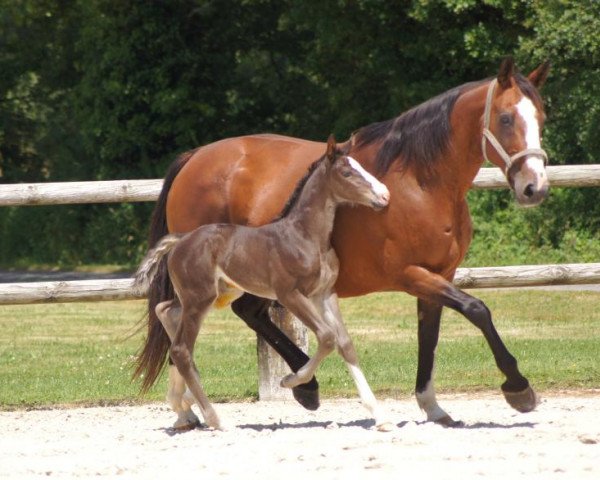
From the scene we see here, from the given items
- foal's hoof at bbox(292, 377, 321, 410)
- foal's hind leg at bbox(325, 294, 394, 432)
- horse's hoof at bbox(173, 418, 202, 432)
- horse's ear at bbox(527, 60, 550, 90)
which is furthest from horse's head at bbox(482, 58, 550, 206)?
horse's hoof at bbox(173, 418, 202, 432)

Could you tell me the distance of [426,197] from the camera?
6852 mm

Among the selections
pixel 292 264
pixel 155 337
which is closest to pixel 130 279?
pixel 155 337

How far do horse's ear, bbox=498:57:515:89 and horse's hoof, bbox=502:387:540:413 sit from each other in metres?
1.60

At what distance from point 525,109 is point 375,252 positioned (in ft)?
3.64

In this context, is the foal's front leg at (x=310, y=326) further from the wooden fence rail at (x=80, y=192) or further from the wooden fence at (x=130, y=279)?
the wooden fence rail at (x=80, y=192)

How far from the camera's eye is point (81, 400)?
8.90 metres

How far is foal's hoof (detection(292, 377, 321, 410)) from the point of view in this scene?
7406 millimetres

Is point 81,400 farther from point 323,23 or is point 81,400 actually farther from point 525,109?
point 323,23

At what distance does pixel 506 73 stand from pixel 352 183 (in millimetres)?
965

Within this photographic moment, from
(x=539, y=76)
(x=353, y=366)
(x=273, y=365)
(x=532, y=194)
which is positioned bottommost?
(x=273, y=365)

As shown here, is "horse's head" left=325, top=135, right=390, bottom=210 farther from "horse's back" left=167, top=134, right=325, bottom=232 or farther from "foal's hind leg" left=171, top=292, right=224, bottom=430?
"foal's hind leg" left=171, top=292, right=224, bottom=430

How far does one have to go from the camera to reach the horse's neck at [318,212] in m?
6.89

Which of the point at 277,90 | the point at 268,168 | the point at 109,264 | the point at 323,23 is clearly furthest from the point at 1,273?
the point at 268,168

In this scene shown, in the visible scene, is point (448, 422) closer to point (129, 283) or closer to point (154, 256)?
point (154, 256)
